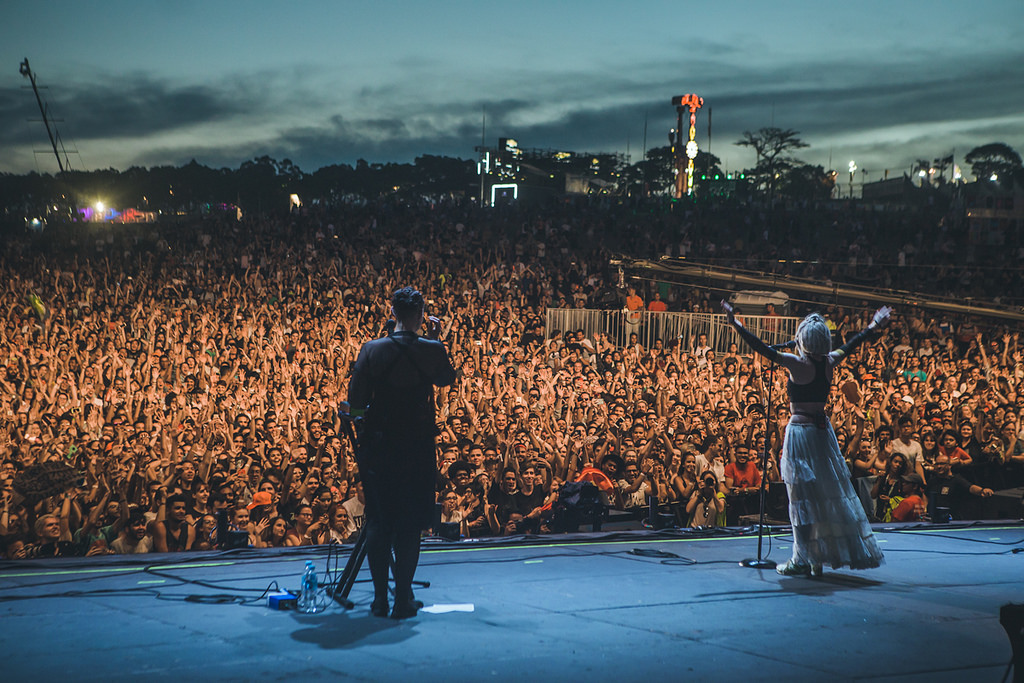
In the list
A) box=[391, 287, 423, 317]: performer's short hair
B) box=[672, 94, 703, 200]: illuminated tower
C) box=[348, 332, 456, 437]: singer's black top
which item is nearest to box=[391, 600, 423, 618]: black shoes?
box=[348, 332, 456, 437]: singer's black top

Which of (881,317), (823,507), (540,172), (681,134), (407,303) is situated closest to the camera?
(407,303)

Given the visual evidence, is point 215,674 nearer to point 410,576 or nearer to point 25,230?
point 410,576

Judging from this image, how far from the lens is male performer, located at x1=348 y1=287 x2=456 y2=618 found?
3.63 meters

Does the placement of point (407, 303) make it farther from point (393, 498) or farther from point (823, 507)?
point (823, 507)

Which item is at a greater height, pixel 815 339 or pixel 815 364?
pixel 815 339

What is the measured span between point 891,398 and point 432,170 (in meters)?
69.0

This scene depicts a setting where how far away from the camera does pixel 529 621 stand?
3.50m

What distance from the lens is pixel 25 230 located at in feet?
68.1

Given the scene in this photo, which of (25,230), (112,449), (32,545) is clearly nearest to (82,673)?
(32,545)

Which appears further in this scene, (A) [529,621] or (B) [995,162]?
(B) [995,162]

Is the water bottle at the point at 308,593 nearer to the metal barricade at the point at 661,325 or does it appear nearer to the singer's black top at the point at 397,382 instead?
the singer's black top at the point at 397,382

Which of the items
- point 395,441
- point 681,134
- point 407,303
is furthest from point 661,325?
point 681,134

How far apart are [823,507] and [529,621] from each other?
171 cm

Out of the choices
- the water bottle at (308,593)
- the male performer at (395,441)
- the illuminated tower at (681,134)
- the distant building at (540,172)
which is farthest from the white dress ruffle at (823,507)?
the illuminated tower at (681,134)
